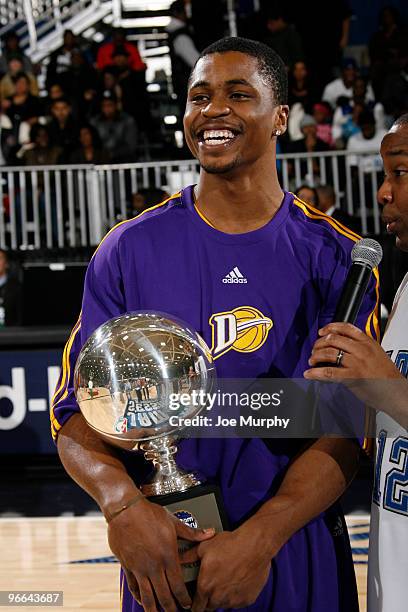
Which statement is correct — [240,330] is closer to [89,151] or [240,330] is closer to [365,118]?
[365,118]

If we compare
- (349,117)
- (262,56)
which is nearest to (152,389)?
(262,56)

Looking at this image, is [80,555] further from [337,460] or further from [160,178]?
[160,178]

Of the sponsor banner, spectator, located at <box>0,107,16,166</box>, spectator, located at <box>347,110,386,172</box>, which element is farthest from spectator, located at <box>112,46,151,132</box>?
the sponsor banner

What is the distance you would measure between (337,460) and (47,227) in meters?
8.66

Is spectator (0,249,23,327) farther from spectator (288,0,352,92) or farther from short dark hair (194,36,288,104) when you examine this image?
short dark hair (194,36,288,104)

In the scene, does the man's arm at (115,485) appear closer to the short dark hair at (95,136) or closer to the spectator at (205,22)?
the short dark hair at (95,136)

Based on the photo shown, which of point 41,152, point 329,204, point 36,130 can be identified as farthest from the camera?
point 36,130

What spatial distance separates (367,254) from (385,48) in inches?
427

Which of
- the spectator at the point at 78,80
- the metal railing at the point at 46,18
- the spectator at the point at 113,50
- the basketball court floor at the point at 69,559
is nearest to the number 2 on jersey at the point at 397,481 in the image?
the basketball court floor at the point at 69,559

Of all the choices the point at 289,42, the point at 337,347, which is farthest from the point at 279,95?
the point at 289,42

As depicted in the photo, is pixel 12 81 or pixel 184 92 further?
pixel 12 81

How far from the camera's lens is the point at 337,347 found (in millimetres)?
1824

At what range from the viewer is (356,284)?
1.87 metres

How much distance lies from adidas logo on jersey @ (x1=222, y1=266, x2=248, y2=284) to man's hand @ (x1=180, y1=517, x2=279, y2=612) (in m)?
0.50
